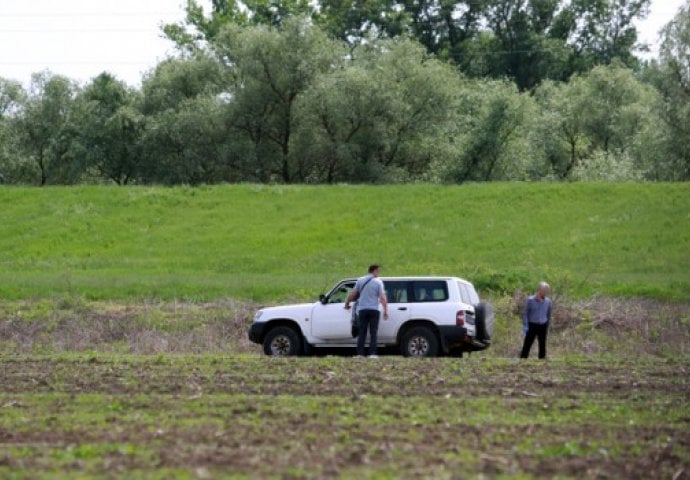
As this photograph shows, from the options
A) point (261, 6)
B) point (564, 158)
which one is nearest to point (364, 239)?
point (564, 158)

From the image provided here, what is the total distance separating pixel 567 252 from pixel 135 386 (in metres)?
30.4

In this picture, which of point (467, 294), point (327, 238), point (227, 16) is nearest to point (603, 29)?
point (227, 16)

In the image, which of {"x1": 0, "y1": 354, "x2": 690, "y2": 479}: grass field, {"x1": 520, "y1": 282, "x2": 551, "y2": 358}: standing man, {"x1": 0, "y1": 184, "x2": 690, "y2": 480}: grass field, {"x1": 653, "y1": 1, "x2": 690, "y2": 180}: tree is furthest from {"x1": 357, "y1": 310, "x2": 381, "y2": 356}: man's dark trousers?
{"x1": 653, "y1": 1, "x2": 690, "y2": 180}: tree

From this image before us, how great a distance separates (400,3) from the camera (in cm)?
10531

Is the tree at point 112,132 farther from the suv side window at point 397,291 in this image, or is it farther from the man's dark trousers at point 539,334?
the man's dark trousers at point 539,334

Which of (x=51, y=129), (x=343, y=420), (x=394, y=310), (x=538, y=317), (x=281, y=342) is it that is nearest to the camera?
(x=343, y=420)

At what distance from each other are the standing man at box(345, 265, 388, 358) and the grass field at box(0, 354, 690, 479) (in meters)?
2.48

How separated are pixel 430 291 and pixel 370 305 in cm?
198

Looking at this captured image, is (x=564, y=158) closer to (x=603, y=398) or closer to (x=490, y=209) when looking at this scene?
(x=490, y=209)

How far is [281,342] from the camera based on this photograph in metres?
26.8

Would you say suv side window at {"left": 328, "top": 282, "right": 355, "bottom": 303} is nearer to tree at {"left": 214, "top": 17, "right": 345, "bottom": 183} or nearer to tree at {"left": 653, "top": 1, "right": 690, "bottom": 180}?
tree at {"left": 653, "top": 1, "right": 690, "bottom": 180}

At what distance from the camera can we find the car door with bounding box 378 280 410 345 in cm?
2602

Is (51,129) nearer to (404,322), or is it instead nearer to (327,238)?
(327,238)

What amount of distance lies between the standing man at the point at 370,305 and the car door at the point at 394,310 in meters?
1.21
